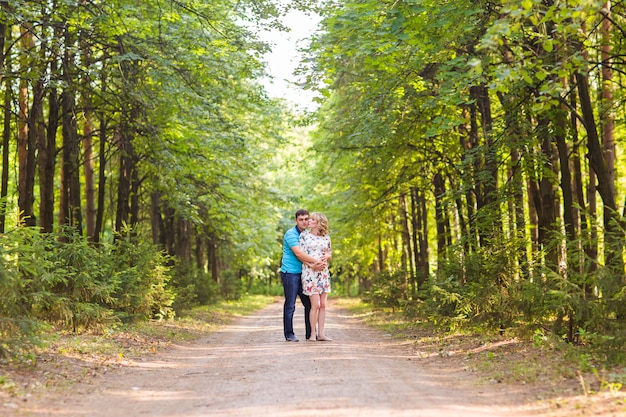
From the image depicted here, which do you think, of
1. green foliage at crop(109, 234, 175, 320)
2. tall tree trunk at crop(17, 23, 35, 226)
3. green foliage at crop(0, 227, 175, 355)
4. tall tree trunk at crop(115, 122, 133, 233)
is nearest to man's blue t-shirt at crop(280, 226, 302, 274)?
green foliage at crop(0, 227, 175, 355)

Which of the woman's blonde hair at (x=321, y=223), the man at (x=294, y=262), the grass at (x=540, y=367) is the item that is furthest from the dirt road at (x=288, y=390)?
the woman's blonde hair at (x=321, y=223)

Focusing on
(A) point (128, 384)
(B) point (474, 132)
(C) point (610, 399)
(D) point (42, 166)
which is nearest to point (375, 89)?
(B) point (474, 132)

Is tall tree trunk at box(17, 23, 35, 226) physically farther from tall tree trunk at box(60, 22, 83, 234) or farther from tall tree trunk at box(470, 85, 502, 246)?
tall tree trunk at box(470, 85, 502, 246)

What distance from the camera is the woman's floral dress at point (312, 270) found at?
11758 millimetres

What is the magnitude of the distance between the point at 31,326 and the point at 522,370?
6.05 m

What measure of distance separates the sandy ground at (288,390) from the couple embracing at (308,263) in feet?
3.75

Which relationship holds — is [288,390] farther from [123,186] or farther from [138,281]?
[123,186]

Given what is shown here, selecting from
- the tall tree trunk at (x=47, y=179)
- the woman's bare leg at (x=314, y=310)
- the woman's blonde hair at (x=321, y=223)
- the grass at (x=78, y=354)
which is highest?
the tall tree trunk at (x=47, y=179)

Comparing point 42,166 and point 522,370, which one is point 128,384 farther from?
point 42,166

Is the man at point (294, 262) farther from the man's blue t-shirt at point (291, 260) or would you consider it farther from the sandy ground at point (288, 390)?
the sandy ground at point (288, 390)

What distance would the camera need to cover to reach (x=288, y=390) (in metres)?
7.11

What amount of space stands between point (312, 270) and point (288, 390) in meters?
4.85

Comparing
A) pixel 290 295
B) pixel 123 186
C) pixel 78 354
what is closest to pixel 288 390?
pixel 78 354

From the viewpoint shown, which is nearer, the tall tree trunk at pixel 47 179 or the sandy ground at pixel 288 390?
the sandy ground at pixel 288 390
